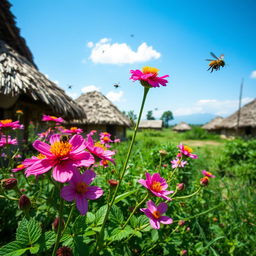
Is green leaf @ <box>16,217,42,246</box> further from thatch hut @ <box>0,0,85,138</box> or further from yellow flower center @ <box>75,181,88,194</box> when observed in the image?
thatch hut @ <box>0,0,85,138</box>

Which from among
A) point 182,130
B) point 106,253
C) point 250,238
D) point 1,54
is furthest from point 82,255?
point 182,130

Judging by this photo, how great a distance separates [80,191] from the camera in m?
0.53

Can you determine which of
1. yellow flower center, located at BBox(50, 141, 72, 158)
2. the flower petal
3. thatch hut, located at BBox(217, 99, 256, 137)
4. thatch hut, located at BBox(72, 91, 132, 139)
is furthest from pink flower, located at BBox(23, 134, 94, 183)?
thatch hut, located at BBox(217, 99, 256, 137)

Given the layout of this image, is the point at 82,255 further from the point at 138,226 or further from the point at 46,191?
the point at 46,191

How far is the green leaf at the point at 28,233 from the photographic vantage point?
0.61m

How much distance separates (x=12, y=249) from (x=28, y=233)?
58 millimetres

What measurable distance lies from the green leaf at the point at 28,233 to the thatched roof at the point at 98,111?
8.47 meters

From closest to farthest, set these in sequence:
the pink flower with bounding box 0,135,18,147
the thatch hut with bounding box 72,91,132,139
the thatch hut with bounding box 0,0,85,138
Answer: the pink flower with bounding box 0,135,18,147
the thatch hut with bounding box 0,0,85,138
the thatch hut with bounding box 72,91,132,139

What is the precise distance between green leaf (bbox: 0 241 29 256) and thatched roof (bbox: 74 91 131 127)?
8.50m

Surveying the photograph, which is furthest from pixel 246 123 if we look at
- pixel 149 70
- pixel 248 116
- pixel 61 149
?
pixel 61 149

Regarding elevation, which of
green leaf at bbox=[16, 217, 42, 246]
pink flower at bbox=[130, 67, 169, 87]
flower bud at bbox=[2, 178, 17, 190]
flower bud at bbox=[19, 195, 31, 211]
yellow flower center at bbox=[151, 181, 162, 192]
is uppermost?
pink flower at bbox=[130, 67, 169, 87]

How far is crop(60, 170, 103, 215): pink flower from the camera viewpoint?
501mm

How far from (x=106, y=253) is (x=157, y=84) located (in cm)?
73

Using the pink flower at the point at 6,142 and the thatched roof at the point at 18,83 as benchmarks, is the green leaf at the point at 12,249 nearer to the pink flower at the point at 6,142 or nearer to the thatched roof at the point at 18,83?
the pink flower at the point at 6,142
